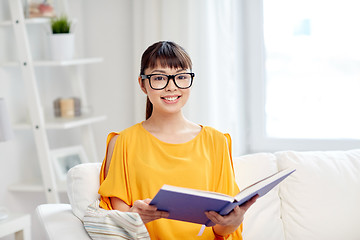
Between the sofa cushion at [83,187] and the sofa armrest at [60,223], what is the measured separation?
0.04 metres

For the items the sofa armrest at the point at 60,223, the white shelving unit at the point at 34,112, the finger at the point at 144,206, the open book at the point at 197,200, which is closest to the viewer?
the open book at the point at 197,200

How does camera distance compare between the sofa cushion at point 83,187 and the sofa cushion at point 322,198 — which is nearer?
the sofa cushion at point 83,187

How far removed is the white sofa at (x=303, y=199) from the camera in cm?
203

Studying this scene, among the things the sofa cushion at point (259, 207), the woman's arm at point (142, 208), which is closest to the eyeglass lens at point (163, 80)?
the woman's arm at point (142, 208)

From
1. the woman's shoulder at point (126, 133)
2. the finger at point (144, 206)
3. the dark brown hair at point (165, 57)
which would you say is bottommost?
the finger at point (144, 206)

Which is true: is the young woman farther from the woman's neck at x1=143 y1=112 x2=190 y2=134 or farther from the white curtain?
the white curtain

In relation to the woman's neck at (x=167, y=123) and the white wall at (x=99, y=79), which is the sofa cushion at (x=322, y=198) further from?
the white wall at (x=99, y=79)

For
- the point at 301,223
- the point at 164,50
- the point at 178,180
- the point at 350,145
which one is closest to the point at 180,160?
the point at 178,180

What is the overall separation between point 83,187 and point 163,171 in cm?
33

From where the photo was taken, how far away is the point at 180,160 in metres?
1.78

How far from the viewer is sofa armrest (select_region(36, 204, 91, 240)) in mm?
1718

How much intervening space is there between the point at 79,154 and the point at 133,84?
0.56 m

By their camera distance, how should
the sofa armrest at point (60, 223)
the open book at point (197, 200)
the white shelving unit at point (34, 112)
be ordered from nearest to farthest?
1. the open book at point (197, 200)
2. the sofa armrest at point (60, 223)
3. the white shelving unit at point (34, 112)

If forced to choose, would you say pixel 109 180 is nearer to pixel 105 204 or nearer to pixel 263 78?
pixel 105 204
